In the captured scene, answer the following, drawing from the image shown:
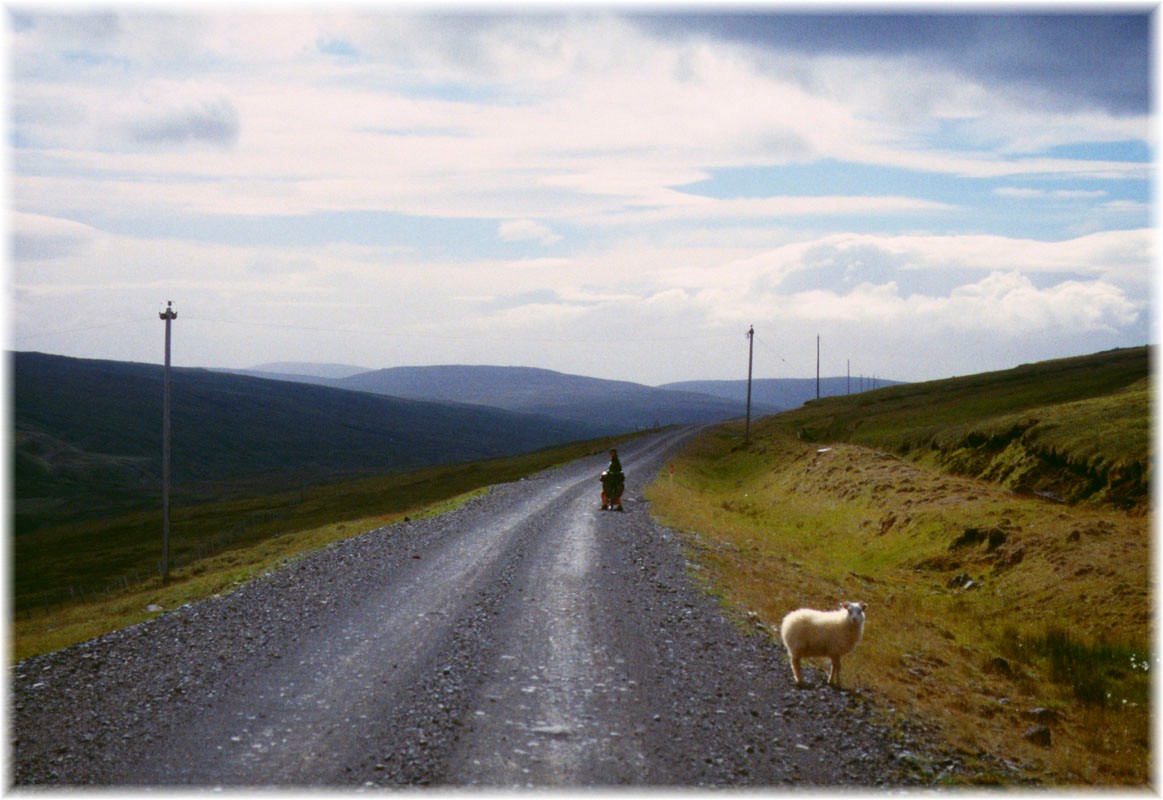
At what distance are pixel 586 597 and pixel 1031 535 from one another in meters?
17.8

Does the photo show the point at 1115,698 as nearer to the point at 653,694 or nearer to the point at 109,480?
the point at 653,694

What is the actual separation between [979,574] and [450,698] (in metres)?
22.1

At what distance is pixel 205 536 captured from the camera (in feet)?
273

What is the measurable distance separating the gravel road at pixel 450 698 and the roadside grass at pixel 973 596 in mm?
1795

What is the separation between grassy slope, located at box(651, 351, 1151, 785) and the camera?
13984mm

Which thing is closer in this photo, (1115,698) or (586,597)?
(1115,698)

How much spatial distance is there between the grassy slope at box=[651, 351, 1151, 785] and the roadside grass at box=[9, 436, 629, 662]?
62.3ft

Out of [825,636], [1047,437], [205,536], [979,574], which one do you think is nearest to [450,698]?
[825,636]

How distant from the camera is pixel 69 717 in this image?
12180 mm

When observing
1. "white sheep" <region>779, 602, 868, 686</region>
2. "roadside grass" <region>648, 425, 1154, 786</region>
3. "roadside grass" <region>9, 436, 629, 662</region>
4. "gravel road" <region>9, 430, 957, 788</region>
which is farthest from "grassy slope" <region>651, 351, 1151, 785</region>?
"roadside grass" <region>9, 436, 629, 662</region>

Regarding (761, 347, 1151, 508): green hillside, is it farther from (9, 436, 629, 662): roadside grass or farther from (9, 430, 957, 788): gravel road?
(9, 436, 629, 662): roadside grass

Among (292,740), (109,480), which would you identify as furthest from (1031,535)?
(109,480)

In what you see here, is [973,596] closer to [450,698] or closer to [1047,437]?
[1047,437]

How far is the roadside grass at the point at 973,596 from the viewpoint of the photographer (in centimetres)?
1323
